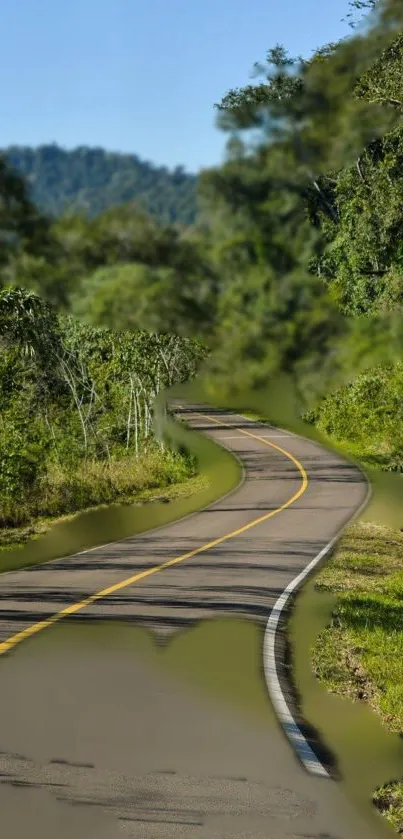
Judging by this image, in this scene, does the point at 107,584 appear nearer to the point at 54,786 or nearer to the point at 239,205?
the point at 54,786

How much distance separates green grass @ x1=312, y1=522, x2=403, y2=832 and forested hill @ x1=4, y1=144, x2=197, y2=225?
5891 millimetres

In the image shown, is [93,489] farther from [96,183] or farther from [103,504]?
[96,183]

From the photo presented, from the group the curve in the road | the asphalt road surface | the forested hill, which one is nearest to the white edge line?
the curve in the road

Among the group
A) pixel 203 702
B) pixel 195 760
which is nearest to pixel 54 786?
pixel 195 760

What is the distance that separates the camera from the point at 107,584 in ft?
53.1

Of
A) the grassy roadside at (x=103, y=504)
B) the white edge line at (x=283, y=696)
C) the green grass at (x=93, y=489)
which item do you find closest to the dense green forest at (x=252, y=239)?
the white edge line at (x=283, y=696)

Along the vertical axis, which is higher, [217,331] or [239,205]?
[239,205]

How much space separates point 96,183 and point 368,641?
1162cm

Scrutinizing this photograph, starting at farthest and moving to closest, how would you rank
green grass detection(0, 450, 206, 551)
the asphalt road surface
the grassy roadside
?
green grass detection(0, 450, 206, 551), the grassy roadside, the asphalt road surface

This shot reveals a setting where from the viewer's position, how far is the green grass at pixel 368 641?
9.52 metres

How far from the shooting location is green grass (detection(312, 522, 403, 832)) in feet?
31.2

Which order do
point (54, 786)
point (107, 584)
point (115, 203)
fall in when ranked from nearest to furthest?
point (115, 203) < point (54, 786) < point (107, 584)

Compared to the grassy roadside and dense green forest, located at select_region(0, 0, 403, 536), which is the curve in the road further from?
the grassy roadside

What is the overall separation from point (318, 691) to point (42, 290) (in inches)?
362
